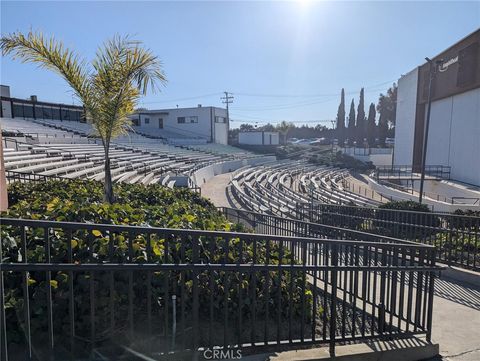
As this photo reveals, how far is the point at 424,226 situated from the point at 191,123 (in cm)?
5260

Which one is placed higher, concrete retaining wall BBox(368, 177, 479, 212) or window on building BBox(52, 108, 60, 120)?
window on building BBox(52, 108, 60, 120)

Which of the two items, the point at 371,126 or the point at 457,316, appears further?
the point at 371,126

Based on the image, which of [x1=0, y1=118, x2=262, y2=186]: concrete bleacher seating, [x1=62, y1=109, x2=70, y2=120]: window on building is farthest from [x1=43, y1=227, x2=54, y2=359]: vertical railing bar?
[x1=62, y1=109, x2=70, y2=120]: window on building

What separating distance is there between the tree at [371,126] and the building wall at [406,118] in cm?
3406

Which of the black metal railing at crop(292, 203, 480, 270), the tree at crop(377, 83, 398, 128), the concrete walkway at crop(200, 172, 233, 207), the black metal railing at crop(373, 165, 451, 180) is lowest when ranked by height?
the concrete walkway at crop(200, 172, 233, 207)

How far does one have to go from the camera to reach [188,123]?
58.2m

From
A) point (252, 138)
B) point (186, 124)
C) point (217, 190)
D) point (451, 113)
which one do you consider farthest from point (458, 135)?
point (186, 124)

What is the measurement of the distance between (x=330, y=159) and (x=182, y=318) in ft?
186

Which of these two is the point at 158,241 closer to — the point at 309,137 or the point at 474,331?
the point at 474,331

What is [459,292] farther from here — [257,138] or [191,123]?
[257,138]

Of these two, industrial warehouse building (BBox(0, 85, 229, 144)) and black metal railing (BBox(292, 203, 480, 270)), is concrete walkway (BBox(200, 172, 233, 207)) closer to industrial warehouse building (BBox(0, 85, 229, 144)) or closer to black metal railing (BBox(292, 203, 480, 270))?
black metal railing (BBox(292, 203, 480, 270))

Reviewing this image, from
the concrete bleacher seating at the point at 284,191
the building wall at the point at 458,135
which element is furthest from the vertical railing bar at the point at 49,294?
the building wall at the point at 458,135

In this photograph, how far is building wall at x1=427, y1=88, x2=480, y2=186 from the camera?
1145 inches

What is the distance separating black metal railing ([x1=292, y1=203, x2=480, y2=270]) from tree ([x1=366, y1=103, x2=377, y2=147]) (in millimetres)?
73343
